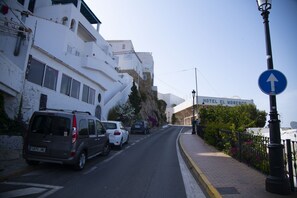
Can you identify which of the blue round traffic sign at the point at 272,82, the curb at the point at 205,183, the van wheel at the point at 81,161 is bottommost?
the curb at the point at 205,183

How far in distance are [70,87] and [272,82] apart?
15237 millimetres

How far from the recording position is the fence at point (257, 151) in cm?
572

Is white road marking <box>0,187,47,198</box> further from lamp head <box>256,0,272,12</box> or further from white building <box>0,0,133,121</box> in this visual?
lamp head <box>256,0,272,12</box>

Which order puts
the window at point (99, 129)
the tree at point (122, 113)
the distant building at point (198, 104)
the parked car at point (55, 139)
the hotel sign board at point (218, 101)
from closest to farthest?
the parked car at point (55, 139), the window at point (99, 129), the tree at point (122, 113), the hotel sign board at point (218, 101), the distant building at point (198, 104)

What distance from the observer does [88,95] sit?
21.2 metres

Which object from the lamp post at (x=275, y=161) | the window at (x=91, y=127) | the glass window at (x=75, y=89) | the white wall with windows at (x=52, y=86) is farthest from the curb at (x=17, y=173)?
the glass window at (x=75, y=89)

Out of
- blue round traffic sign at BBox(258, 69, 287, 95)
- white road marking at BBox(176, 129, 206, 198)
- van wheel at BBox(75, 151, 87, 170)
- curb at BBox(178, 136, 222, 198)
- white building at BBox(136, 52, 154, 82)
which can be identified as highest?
white building at BBox(136, 52, 154, 82)

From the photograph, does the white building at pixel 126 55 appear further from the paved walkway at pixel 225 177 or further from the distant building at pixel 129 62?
the paved walkway at pixel 225 177

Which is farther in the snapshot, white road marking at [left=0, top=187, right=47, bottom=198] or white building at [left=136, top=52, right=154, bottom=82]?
white building at [left=136, top=52, right=154, bottom=82]

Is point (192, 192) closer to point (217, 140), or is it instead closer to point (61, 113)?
Answer: point (61, 113)

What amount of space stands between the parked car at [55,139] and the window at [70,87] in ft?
31.4

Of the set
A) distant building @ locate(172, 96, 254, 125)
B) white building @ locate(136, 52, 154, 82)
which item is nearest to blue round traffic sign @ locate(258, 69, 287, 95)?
distant building @ locate(172, 96, 254, 125)

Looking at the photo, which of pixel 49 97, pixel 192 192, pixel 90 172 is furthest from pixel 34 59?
pixel 192 192

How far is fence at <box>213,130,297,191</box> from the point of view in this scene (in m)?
5.72
